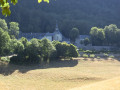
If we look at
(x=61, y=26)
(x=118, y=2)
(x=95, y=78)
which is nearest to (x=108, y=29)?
(x=61, y=26)

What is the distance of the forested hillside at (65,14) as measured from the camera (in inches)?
2763

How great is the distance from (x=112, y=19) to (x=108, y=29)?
36.7 metres

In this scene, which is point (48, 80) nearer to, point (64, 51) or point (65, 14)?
point (64, 51)

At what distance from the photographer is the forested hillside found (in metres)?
70.2

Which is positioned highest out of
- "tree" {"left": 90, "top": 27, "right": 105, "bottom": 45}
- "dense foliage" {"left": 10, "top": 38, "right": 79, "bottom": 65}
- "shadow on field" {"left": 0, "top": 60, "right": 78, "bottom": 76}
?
"tree" {"left": 90, "top": 27, "right": 105, "bottom": 45}

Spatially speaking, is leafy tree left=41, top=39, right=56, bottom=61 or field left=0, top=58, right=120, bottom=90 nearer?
field left=0, top=58, right=120, bottom=90

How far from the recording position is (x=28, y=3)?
83.6 meters

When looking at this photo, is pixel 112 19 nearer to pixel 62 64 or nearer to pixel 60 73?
pixel 62 64

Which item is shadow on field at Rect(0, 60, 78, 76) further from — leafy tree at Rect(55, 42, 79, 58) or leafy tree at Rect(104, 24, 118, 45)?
leafy tree at Rect(104, 24, 118, 45)

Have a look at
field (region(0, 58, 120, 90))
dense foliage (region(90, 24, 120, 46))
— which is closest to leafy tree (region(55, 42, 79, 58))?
field (region(0, 58, 120, 90))

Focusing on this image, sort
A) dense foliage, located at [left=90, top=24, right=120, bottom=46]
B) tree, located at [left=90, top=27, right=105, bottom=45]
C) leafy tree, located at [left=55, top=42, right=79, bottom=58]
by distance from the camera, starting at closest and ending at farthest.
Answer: leafy tree, located at [left=55, top=42, right=79, bottom=58] → tree, located at [left=90, top=27, right=105, bottom=45] → dense foliage, located at [left=90, top=24, right=120, bottom=46]

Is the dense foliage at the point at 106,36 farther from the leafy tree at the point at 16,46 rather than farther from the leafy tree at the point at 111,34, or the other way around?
the leafy tree at the point at 16,46

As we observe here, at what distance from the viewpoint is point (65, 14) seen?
273ft

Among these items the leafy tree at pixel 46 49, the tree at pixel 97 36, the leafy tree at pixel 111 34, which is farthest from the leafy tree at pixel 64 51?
the leafy tree at pixel 111 34
